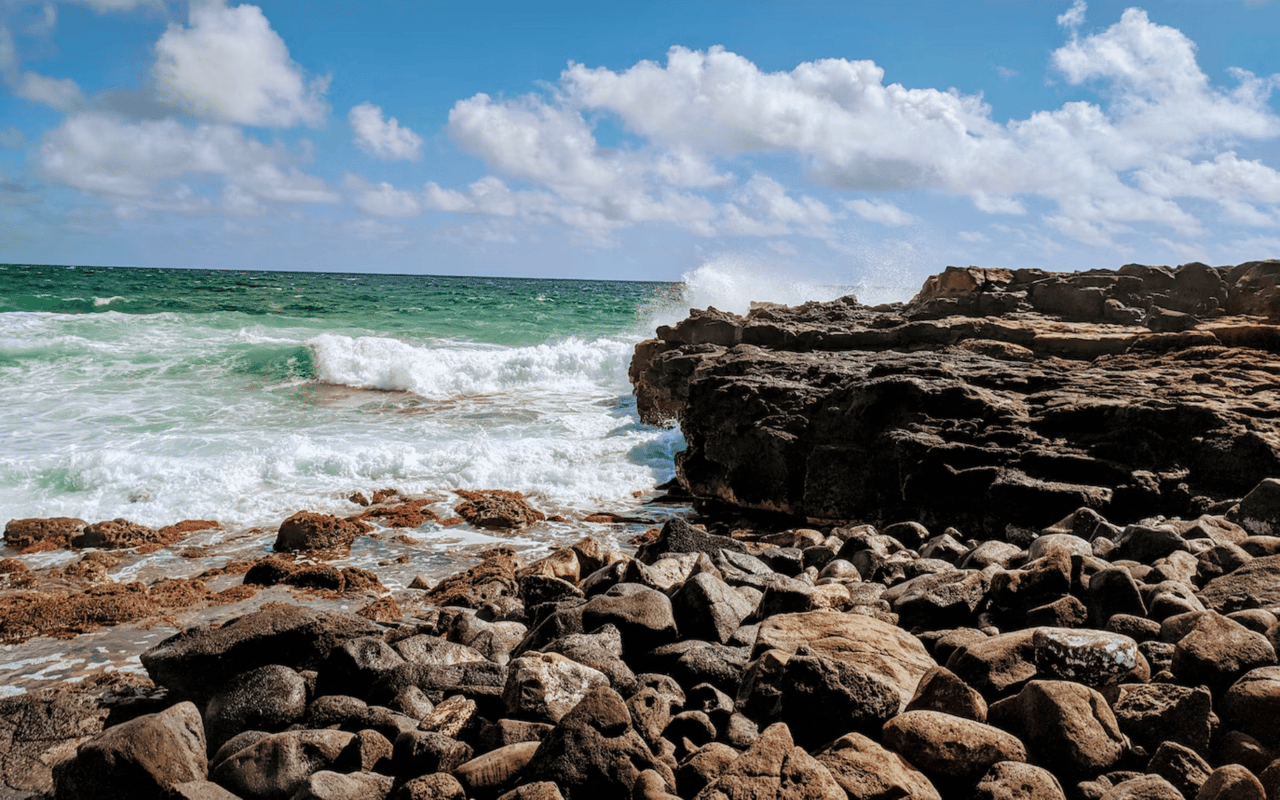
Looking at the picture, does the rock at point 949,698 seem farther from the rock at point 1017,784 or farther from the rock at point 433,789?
the rock at point 433,789

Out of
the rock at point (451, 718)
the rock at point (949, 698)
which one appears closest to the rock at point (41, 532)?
the rock at point (451, 718)

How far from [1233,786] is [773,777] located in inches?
48.2

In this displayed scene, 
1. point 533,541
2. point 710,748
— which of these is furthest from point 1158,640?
point 533,541

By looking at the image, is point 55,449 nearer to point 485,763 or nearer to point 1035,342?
point 485,763

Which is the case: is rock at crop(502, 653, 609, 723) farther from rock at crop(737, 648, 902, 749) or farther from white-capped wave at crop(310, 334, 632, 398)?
white-capped wave at crop(310, 334, 632, 398)

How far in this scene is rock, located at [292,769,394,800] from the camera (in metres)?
2.64

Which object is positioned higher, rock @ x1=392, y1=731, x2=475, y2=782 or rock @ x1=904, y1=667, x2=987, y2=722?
rock @ x1=904, y1=667, x2=987, y2=722

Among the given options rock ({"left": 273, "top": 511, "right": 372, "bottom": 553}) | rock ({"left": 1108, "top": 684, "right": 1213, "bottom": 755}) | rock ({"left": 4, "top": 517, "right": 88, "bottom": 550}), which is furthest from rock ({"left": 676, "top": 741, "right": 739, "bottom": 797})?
rock ({"left": 4, "top": 517, "right": 88, "bottom": 550})

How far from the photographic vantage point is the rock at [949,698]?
261 cm

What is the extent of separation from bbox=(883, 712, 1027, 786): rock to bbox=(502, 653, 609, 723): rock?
1280 millimetres

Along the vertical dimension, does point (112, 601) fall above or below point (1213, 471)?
below

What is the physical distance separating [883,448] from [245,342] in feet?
65.1

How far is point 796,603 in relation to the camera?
3867mm

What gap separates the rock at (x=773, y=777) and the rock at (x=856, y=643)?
2.07 feet
